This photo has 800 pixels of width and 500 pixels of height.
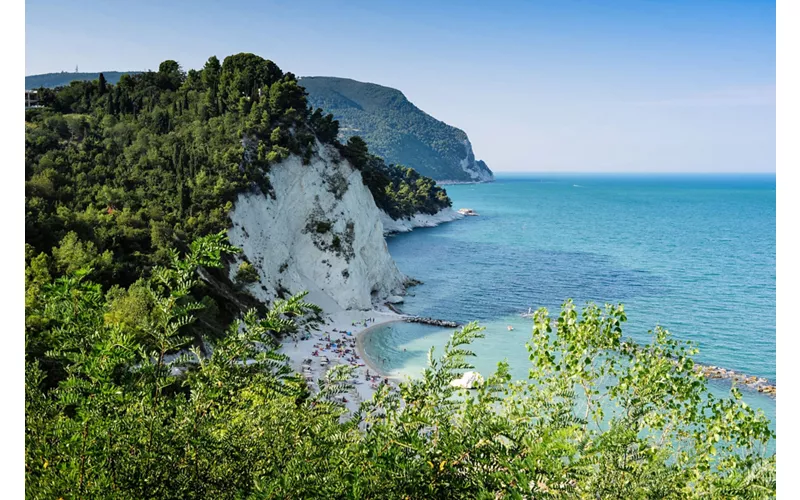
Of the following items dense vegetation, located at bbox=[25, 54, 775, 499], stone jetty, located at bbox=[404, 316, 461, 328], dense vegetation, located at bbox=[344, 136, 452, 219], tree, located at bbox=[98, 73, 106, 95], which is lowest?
stone jetty, located at bbox=[404, 316, 461, 328]

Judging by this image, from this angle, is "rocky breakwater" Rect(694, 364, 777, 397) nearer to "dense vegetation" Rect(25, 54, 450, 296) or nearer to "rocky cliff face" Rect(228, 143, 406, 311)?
"rocky cliff face" Rect(228, 143, 406, 311)

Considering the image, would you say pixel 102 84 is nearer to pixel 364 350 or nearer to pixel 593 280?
pixel 364 350

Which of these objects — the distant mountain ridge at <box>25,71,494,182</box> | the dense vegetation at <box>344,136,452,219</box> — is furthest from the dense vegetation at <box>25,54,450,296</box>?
the distant mountain ridge at <box>25,71,494,182</box>

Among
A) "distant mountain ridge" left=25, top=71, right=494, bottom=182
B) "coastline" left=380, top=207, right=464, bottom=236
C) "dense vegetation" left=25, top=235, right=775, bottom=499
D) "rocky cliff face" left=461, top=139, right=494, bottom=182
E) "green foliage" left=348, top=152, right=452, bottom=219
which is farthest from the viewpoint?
"rocky cliff face" left=461, top=139, right=494, bottom=182

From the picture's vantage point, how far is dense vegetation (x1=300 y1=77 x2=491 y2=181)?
428 feet

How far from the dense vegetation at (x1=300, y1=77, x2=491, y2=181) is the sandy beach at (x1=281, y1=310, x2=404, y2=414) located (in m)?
93.2

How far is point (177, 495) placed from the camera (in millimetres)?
4168

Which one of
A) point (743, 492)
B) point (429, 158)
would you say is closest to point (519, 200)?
point (429, 158)

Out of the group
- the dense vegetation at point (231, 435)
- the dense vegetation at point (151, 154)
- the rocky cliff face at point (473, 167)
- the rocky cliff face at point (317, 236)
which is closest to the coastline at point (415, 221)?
the rocky cliff face at point (317, 236)

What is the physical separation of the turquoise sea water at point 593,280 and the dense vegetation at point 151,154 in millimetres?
11907

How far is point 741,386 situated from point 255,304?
23.3 meters

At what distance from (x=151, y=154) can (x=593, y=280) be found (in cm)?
3442

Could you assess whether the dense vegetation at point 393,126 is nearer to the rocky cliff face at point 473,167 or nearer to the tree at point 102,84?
the rocky cliff face at point 473,167

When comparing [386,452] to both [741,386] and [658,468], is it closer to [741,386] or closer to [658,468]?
[658,468]
